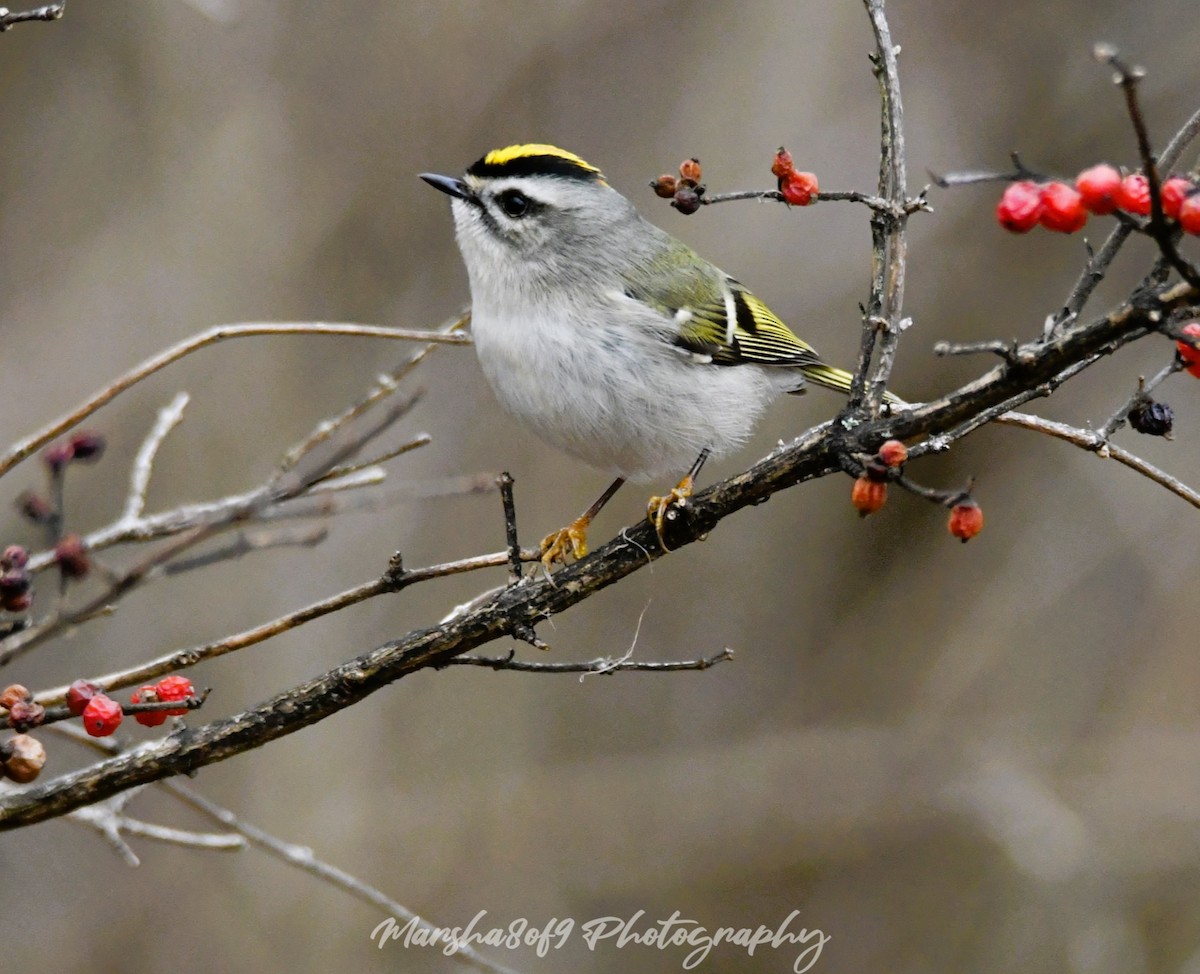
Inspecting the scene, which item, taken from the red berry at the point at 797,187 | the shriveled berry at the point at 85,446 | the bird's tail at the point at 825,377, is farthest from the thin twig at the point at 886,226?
the bird's tail at the point at 825,377

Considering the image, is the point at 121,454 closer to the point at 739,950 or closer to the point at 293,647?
the point at 293,647

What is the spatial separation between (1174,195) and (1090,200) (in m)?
0.10

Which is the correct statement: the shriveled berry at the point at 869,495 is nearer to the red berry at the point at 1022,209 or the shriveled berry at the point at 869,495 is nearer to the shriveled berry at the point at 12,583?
the red berry at the point at 1022,209

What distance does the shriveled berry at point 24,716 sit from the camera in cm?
161

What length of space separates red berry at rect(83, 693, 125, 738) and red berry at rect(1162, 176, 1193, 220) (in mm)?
1638

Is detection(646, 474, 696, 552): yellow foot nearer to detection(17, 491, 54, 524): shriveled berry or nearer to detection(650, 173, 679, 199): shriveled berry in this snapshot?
detection(650, 173, 679, 199): shriveled berry

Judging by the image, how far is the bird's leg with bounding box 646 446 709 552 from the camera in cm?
239

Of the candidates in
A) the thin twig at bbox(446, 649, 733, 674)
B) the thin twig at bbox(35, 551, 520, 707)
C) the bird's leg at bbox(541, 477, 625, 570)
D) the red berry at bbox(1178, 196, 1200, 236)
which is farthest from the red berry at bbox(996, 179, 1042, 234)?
the bird's leg at bbox(541, 477, 625, 570)

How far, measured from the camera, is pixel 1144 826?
17.5 feet

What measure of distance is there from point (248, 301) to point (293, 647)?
1.62 m

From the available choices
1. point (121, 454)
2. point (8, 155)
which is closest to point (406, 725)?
point (121, 454)

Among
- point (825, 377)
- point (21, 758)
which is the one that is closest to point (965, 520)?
point (21, 758)

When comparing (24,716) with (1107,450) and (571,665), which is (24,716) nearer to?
(571,665)

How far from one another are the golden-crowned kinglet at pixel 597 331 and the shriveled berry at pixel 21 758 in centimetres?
157
